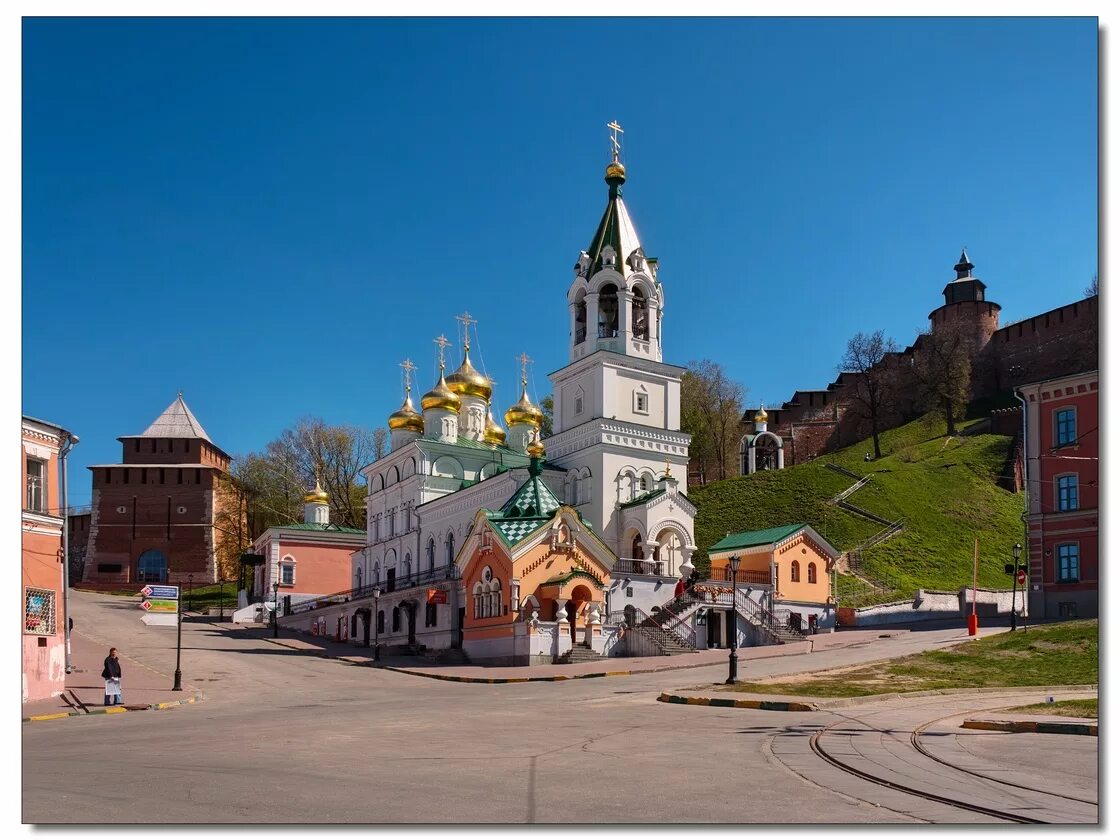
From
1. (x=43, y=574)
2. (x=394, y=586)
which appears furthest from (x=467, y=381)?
(x=43, y=574)

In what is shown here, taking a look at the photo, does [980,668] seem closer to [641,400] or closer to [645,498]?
[645,498]

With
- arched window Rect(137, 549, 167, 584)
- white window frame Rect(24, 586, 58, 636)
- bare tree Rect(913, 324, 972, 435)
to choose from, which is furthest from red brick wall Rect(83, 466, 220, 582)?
bare tree Rect(913, 324, 972, 435)

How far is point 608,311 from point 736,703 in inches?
1111

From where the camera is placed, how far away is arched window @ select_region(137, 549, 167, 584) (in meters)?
70.6

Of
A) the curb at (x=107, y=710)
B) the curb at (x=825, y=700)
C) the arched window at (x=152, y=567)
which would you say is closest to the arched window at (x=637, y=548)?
the curb at (x=825, y=700)

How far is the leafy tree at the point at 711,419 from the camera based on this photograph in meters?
81.8

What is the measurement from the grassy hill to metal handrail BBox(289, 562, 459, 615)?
45.6 ft

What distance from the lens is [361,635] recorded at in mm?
49438

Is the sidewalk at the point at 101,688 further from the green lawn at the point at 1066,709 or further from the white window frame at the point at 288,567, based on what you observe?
the white window frame at the point at 288,567

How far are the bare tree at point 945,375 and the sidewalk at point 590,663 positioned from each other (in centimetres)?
4124

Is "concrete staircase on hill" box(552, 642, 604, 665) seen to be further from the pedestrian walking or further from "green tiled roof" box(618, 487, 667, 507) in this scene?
the pedestrian walking
